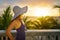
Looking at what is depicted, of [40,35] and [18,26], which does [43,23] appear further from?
[18,26]

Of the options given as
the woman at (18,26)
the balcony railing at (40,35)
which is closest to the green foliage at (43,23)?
the balcony railing at (40,35)

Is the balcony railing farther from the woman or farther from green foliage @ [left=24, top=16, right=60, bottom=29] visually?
green foliage @ [left=24, top=16, right=60, bottom=29]

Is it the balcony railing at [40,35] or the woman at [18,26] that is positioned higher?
the woman at [18,26]

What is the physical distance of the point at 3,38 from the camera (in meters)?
3.73

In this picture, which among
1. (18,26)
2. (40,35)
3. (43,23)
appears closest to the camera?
(18,26)

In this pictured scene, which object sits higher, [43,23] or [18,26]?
[18,26]

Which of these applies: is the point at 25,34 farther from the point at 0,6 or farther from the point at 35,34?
the point at 0,6

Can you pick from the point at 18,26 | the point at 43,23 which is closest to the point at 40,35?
the point at 18,26

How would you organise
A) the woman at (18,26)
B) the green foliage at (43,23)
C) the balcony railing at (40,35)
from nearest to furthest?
the woman at (18,26) < the balcony railing at (40,35) < the green foliage at (43,23)

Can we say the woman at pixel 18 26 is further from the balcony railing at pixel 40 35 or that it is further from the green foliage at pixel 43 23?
the green foliage at pixel 43 23

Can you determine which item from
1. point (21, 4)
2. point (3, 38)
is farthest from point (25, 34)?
point (21, 4)

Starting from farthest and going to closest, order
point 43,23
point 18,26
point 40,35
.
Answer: point 43,23 → point 40,35 → point 18,26

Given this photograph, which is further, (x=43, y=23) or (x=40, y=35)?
(x=43, y=23)

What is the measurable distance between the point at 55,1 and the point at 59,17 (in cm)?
55
